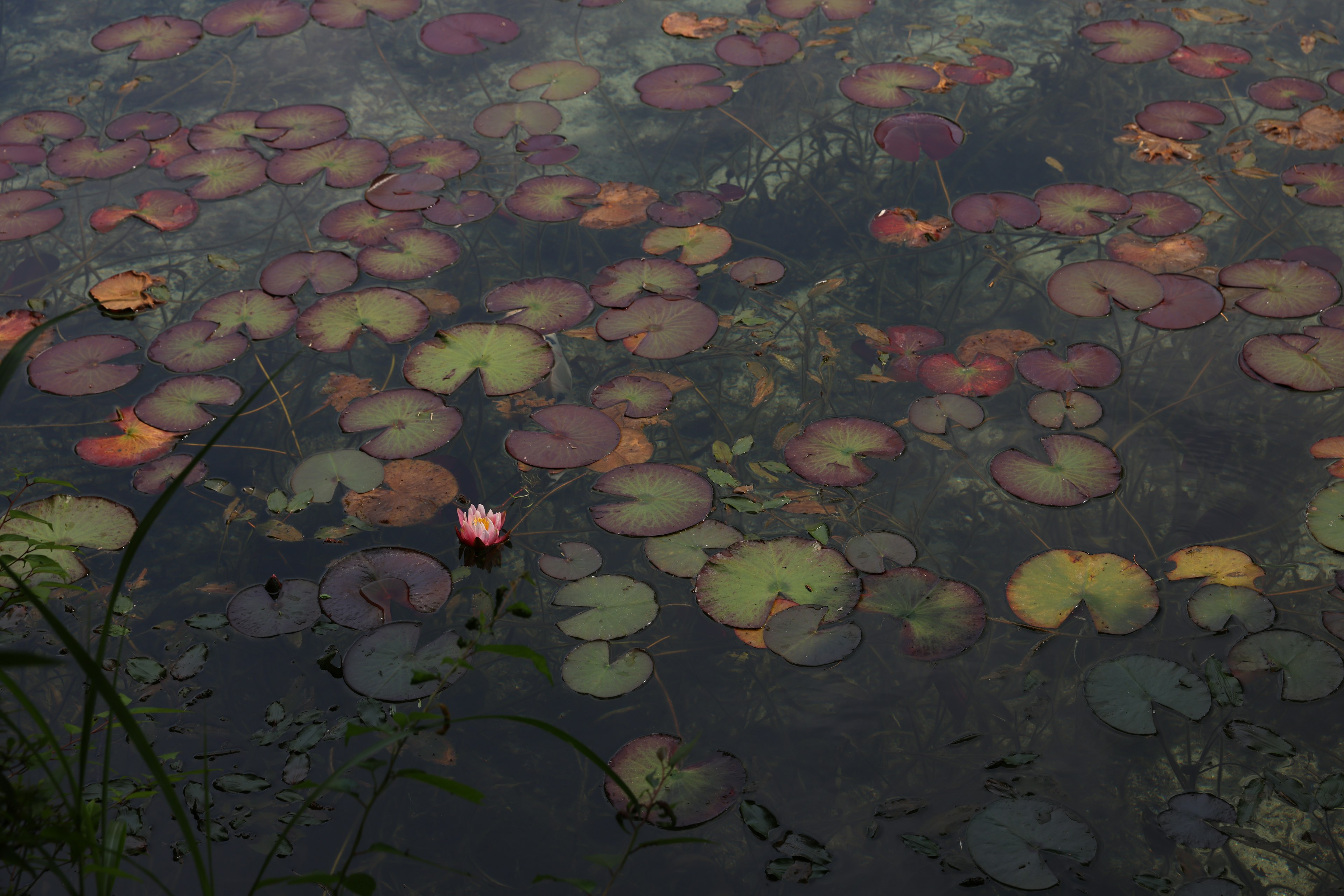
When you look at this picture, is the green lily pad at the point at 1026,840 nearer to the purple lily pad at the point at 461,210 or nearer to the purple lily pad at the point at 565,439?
the purple lily pad at the point at 565,439

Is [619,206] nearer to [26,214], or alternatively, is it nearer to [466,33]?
[466,33]

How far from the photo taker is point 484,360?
2562 mm

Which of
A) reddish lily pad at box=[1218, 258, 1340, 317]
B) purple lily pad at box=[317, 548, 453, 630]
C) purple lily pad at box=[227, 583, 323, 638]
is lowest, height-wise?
purple lily pad at box=[227, 583, 323, 638]

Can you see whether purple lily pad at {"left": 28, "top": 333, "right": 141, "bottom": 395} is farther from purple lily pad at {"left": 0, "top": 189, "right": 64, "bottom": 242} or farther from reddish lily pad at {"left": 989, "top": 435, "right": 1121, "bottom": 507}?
reddish lily pad at {"left": 989, "top": 435, "right": 1121, "bottom": 507}

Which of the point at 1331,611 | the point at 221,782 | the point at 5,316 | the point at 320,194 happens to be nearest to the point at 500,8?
the point at 320,194

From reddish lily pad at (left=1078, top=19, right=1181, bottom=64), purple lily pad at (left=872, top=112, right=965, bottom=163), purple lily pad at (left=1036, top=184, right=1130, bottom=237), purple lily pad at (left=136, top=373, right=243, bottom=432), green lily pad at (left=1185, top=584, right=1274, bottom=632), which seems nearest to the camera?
green lily pad at (left=1185, top=584, right=1274, bottom=632)

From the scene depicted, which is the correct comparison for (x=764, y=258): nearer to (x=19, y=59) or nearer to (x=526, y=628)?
(x=526, y=628)

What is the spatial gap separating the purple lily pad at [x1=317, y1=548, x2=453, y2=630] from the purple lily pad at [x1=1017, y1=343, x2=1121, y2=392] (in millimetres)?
1796

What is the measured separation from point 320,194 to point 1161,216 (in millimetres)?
3209

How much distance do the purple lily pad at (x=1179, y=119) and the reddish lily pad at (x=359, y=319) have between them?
9.96 feet

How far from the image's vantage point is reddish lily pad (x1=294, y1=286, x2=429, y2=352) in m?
2.67

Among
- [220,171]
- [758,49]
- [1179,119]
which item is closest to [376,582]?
[220,171]

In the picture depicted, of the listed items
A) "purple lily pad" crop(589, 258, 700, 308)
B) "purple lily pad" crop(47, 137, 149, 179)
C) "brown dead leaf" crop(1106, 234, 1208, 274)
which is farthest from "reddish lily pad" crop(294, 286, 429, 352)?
"brown dead leaf" crop(1106, 234, 1208, 274)

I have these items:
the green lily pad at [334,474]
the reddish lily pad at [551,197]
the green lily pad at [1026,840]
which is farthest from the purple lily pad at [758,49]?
the green lily pad at [1026,840]
